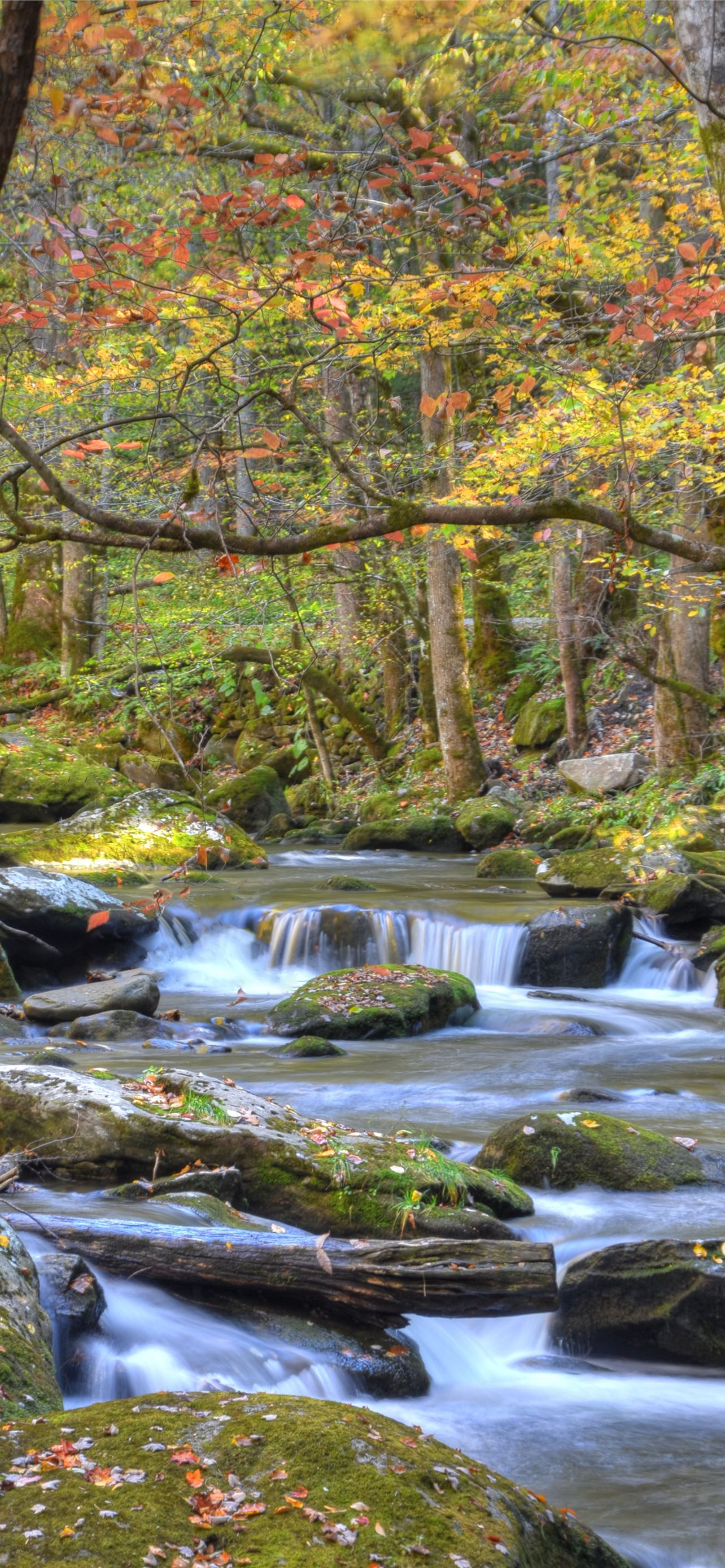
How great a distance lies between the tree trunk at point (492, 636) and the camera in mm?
21453

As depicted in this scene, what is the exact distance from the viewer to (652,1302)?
15.5 feet

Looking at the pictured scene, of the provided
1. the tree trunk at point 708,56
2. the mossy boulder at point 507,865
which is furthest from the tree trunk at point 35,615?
the tree trunk at point 708,56

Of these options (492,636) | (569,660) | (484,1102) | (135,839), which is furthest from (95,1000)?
(492,636)

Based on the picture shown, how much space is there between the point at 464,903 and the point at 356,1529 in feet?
34.2

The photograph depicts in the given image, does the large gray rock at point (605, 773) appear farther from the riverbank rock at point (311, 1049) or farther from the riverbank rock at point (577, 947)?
the riverbank rock at point (311, 1049)

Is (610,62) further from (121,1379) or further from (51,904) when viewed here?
(121,1379)

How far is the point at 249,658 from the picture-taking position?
1423cm

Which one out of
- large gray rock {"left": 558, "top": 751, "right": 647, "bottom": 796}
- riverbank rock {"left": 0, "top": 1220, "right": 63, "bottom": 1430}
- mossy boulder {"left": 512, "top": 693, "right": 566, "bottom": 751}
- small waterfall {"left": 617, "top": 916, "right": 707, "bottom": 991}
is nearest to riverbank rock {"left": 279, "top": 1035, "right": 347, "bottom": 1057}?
small waterfall {"left": 617, "top": 916, "right": 707, "bottom": 991}

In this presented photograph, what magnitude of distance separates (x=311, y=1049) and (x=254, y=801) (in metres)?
11.7

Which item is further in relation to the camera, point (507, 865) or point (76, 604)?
point (76, 604)

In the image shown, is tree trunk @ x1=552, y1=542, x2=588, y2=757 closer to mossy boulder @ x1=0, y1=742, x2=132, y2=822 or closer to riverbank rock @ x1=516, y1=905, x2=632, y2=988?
riverbank rock @ x1=516, y1=905, x2=632, y2=988

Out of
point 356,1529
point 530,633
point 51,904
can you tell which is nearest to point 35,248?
point 356,1529

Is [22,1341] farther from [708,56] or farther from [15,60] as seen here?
[708,56]

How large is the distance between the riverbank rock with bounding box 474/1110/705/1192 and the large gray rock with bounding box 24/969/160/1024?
3.99 m
